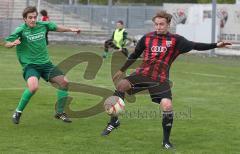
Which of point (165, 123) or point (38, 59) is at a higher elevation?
point (38, 59)

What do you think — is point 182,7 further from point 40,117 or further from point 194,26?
point 40,117

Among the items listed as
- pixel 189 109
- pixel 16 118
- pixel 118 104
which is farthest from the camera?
pixel 189 109

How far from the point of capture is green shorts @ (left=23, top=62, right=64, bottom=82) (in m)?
10.9

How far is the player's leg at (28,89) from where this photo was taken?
35.0 feet

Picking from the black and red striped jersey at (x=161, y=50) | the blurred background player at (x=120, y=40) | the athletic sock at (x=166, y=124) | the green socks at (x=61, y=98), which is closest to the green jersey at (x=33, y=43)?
the green socks at (x=61, y=98)

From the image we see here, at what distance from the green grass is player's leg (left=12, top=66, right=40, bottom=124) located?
19cm

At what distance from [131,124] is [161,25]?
7.85 feet

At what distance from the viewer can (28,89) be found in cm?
1076

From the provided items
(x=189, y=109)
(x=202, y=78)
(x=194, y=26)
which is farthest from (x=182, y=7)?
(x=189, y=109)

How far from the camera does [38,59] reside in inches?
433

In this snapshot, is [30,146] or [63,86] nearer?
[30,146]

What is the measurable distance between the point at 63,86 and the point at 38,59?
0.64 m

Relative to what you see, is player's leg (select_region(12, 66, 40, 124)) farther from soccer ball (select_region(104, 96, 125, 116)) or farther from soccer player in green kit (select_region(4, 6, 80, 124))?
soccer ball (select_region(104, 96, 125, 116))

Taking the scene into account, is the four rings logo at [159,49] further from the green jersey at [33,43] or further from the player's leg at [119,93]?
the green jersey at [33,43]
